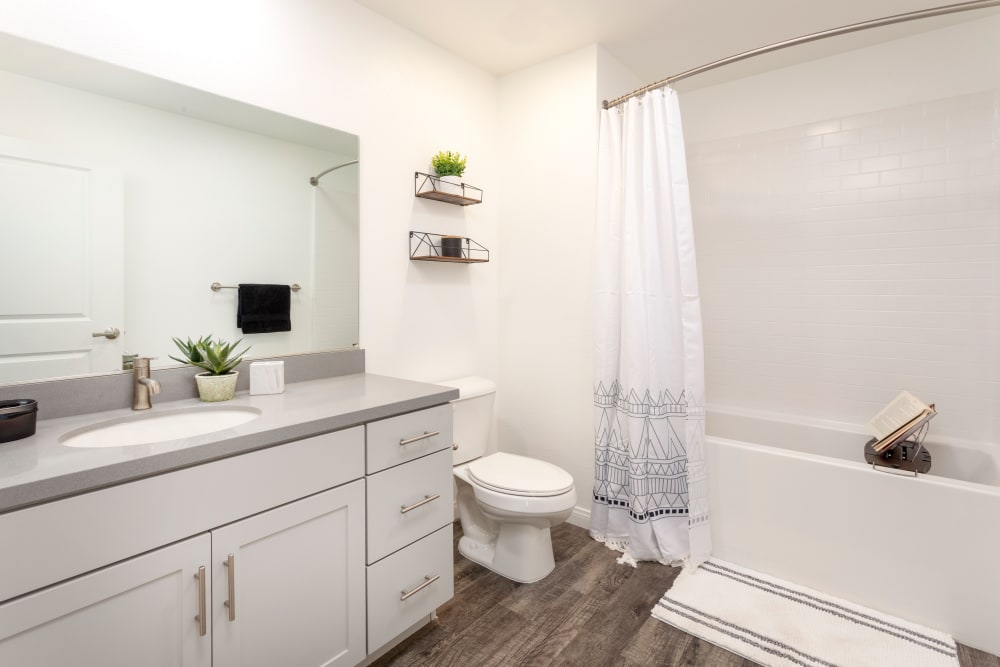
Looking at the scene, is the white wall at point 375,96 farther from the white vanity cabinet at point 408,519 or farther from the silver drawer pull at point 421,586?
the silver drawer pull at point 421,586

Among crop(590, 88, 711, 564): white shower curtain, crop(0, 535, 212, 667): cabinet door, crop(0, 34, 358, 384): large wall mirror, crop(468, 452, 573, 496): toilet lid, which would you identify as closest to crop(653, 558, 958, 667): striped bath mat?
crop(590, 88, 711, 564): white shower curtain

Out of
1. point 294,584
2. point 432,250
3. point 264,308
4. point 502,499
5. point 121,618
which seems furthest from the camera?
point 432,250

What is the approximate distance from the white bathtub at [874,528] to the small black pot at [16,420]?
2349 mm

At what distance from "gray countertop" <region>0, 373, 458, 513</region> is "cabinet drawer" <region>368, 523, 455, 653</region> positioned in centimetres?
47

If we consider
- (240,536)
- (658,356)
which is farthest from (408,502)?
(658,356)

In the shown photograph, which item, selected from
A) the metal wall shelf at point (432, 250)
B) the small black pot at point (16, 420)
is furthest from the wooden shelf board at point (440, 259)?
the small black pot at point (16, 420)

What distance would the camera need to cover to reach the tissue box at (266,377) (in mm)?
1674

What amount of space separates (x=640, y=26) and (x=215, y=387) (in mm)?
2381

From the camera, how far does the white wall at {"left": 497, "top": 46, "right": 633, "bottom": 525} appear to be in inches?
98.8

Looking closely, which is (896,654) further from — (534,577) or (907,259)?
(907,259)

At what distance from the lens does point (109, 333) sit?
4.80 feet

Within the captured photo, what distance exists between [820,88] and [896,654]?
267 cm

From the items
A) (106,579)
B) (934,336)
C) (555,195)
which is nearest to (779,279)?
(934,336)

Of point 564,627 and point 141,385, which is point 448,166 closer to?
point 141,385
